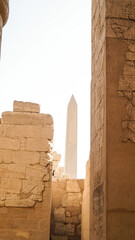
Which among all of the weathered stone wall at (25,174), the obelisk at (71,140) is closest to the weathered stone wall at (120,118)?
the weathered stone wall at (25,174)

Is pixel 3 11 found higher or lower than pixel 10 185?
higher

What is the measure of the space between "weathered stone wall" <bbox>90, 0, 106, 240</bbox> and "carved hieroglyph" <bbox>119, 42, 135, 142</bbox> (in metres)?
0.24

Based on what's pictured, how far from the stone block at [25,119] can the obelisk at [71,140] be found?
20743 mm

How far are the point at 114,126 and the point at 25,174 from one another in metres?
4.05

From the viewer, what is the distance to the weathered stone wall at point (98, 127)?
4.38 m

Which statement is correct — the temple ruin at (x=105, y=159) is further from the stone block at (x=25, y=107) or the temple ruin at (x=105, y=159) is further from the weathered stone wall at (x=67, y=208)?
the weathered stone wall at (x=67, y=208)

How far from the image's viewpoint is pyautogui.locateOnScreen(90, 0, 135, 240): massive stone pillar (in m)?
4.10

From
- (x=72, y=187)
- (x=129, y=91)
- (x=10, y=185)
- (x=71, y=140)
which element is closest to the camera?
(x=129, y=91)

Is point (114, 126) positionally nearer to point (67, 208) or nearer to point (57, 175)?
point (67, 208)

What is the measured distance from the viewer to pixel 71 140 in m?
29.4

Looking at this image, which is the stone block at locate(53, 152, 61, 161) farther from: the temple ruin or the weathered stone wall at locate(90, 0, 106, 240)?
the weathered stone wall at locate(90, 0, 106, 240)

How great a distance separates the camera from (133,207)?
4.11m

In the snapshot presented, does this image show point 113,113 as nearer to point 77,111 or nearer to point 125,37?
point 125,37

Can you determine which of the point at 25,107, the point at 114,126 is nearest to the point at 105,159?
the point at 114,126
